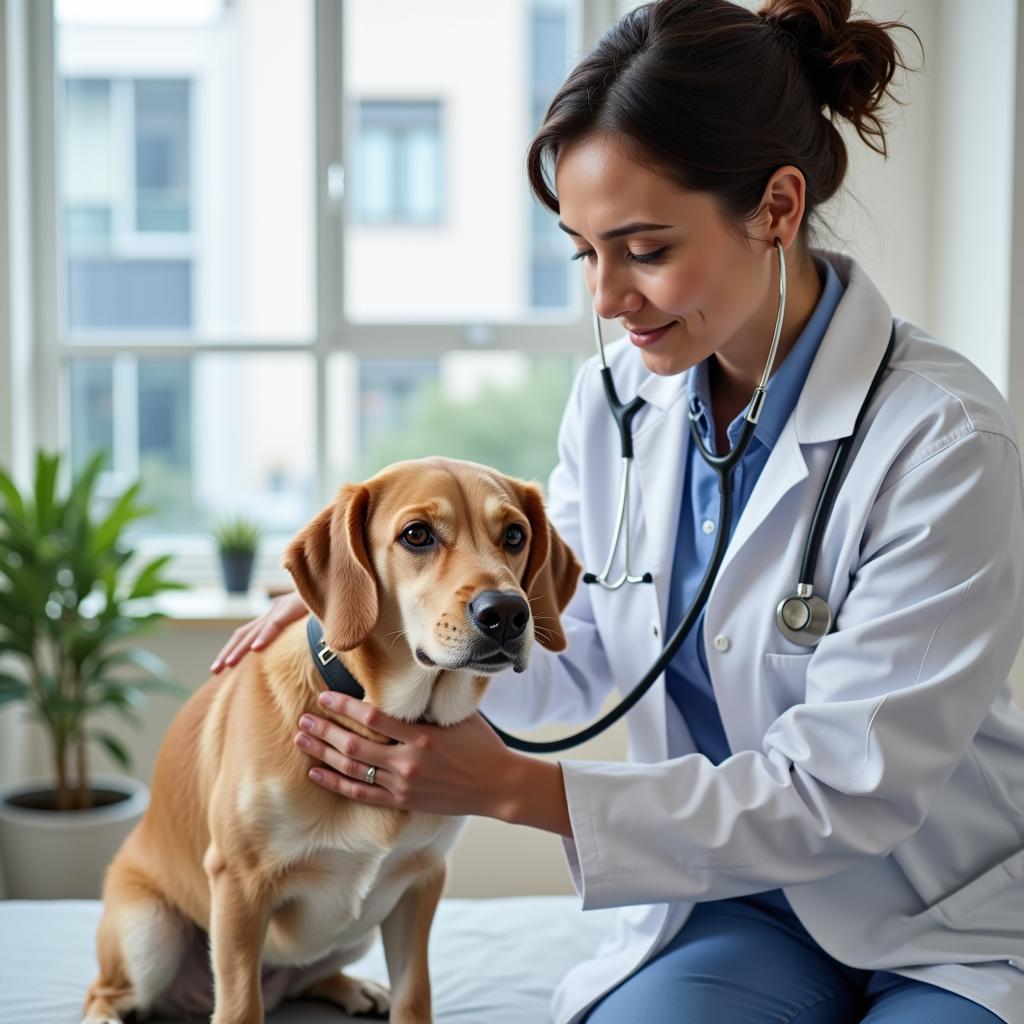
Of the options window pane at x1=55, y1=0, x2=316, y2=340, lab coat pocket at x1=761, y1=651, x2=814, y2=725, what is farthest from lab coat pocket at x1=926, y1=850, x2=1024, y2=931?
window pane at x1=55, y1=0, x2=316, y2=340

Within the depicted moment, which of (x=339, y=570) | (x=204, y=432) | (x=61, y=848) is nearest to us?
(x=339, y=570)

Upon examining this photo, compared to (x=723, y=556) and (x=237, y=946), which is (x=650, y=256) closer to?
(x=723, y=556)

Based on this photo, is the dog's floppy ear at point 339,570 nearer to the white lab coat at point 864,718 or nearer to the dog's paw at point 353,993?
the white lab coat at point 864,718

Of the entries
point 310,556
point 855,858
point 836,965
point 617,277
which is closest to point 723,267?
point 617,277

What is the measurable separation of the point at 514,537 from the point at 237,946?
0.57 m

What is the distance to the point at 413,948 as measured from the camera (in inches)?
57.7

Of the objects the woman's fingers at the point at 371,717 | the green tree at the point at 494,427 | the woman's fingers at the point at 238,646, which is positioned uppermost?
the green tree at the point at 494,427

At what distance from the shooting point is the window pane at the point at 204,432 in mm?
3107

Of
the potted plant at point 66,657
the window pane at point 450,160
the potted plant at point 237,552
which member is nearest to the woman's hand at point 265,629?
the potted plant at point 66,657

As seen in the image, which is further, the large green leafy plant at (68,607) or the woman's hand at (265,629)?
the large green leafy plant at (68,607)

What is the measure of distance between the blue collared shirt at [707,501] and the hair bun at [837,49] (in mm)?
235

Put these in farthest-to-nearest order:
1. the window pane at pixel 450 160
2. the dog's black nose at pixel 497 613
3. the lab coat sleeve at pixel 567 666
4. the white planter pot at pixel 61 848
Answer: the window pane at pixel 450 160 < the white planter pot at pixel 61 848 < the lab coat sleeve at pixel 567 666 < the dog's black nose at pixel 497 613

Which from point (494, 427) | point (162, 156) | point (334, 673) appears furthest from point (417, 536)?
point (162, 156)

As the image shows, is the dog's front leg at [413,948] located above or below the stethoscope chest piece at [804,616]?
below
